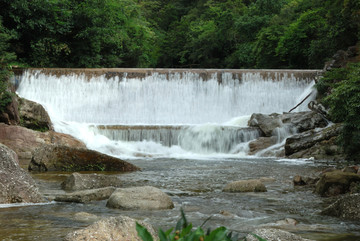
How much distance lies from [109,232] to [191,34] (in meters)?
40.3

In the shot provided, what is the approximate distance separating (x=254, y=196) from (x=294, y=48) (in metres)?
24.4

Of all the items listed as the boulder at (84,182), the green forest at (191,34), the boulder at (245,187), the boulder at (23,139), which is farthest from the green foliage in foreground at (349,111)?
the boulder at (23,139)

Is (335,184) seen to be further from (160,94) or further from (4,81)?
(160,94)

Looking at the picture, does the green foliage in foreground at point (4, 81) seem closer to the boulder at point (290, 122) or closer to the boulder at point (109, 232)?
the boulder at point (290, 122)

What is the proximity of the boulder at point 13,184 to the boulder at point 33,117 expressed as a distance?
11020mm

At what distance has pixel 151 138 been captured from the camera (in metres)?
19.2

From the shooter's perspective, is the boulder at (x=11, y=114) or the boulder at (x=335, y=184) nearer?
the boulder at (x=335, y=184)

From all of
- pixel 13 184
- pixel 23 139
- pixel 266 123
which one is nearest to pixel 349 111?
pixel 266 123

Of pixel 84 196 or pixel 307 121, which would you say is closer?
pixel 84 196

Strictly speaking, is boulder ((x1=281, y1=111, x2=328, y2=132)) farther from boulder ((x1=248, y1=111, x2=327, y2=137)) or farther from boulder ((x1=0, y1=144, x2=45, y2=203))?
boulder ((x1=0, y1=144, x2=45, y2=203))

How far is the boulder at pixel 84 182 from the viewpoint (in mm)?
9164

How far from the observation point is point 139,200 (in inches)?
285

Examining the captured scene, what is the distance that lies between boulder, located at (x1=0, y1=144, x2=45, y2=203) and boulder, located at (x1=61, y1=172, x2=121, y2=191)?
165 centimetres

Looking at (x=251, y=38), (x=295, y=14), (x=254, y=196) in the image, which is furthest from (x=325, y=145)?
(x=251, y=38)
